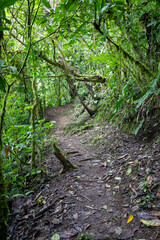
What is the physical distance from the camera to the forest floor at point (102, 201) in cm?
177

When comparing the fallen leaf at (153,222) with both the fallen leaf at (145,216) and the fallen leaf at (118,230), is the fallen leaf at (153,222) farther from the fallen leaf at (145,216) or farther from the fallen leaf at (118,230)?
the fallen leaf at (118,230)

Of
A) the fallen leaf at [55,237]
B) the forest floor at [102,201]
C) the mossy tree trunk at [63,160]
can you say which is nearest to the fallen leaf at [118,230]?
the forest floor at [102,201]

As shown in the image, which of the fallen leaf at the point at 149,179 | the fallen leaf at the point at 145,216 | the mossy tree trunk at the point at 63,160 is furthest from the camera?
the mossy tree trunk at the point at 63,160

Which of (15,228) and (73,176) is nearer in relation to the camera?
(15,228)

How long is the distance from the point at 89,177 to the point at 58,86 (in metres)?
12.2

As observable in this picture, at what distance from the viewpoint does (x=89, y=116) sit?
7.74 metres

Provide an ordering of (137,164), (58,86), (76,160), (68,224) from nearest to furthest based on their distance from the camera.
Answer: (68,224)
(137,164)
(76,160)
(58,86)

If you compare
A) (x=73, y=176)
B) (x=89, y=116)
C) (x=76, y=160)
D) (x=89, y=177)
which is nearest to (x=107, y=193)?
(x=89, y=177)

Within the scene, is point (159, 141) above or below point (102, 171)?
above

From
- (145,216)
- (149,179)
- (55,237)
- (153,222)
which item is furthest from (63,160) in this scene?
(153,222)

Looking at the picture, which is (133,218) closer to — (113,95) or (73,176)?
(73,176)

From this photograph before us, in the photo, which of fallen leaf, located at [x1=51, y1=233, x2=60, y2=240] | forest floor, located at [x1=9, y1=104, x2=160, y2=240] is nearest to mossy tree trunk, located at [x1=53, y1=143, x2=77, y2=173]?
forest floor, located at [x1=9, y1=104, x2=160, y2=240]

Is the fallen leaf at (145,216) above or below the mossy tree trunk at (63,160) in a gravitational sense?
below

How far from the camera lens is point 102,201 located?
7.50 ft
